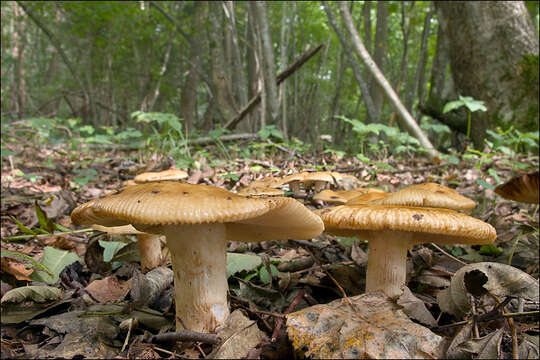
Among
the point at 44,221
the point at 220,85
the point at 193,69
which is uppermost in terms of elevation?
the point at 193,69

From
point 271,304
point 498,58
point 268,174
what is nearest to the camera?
point 271,304

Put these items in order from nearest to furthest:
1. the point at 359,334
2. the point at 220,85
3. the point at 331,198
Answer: the point at 359,334
the point at 331,198
the point at 220,85

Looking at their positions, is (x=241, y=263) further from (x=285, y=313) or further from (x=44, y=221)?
(x=44, y=221)

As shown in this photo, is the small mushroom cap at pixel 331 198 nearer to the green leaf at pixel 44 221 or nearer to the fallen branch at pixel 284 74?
the green leaf at pixel 44 221

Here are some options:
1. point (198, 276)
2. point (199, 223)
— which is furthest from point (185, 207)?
point (198, 276)

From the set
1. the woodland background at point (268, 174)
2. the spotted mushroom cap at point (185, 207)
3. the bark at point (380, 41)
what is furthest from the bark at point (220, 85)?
the spotted mushroom cap at point (185, 207)

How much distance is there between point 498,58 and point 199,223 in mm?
6875

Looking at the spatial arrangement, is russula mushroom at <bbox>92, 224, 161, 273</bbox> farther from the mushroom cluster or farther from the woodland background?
the mushroom cluster

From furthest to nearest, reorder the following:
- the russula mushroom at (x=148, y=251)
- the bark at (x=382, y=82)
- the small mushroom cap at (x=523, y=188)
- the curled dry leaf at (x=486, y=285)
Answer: the bark at (x=382, y=82)
the russula mushroom at (x=148, y=251)
the curled dry leaf at (x=486, y=285)
the small mushroom cap at (x=523, y=188)

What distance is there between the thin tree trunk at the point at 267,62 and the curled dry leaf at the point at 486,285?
489 cm

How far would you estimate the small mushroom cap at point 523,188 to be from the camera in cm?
127

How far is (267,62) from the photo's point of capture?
6.07 metres

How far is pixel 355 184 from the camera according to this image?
393cm

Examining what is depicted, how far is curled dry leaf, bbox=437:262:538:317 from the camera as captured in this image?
4.50 ft
